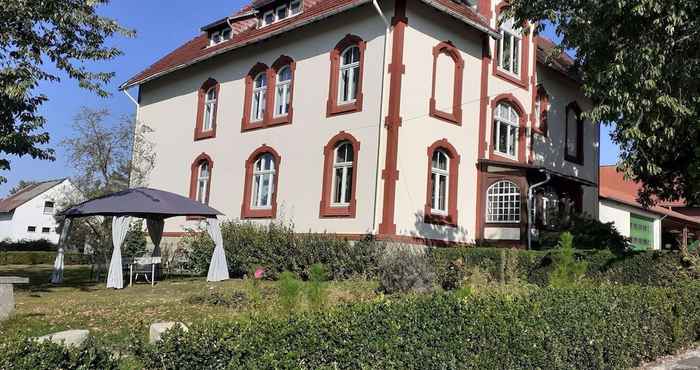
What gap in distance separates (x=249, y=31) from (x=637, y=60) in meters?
15.4

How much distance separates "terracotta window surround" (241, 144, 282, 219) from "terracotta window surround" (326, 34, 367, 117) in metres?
2.88

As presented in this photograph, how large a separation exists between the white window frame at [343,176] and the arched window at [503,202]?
4.65m

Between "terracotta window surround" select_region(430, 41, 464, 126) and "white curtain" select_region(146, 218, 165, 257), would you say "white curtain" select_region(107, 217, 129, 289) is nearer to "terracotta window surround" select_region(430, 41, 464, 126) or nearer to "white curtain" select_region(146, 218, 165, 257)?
"white curtain" select_region(146, 218, 165, 257)

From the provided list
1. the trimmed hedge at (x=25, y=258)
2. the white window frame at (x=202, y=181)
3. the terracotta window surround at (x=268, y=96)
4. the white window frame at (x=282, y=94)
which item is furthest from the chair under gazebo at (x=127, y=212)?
the trimmed hedge at (x=25, y=258)

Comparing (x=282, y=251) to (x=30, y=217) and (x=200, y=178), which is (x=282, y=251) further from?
(x=30, y=217)

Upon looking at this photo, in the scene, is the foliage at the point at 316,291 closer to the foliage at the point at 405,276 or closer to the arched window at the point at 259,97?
the foliage at the point at 405,276

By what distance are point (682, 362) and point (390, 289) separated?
5830 mm

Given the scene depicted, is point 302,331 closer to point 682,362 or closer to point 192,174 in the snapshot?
point 682,362

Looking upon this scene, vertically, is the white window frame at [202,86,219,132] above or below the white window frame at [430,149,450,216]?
above

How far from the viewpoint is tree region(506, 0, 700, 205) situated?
430 inches

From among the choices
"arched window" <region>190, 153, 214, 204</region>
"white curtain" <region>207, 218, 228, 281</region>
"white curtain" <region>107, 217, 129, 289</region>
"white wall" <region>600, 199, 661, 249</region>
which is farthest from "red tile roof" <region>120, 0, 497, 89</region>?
"white wall" <region>600, 199, 661, 249</region>

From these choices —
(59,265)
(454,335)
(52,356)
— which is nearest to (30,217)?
(59,265)

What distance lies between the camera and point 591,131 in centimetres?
2533

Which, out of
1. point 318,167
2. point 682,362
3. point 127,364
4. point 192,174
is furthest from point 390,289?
point 192,174
